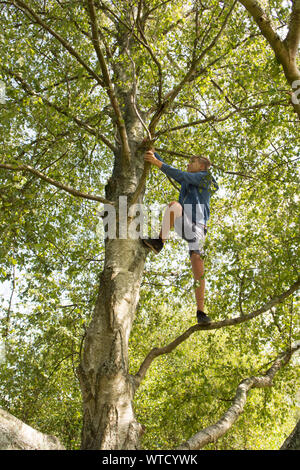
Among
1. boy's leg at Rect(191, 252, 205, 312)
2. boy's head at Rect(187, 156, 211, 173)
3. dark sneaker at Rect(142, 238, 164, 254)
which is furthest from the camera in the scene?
boy's head at Rect(187, 156, 211, 173)

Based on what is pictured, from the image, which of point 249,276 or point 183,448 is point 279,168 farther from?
point 183,448

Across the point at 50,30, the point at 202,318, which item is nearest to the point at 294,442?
the point at 202,318

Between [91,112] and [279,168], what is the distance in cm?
286

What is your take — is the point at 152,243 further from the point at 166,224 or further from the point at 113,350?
the point at 113,350

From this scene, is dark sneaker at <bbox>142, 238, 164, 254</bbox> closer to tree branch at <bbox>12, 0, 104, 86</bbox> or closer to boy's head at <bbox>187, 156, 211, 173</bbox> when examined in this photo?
boy's head at <bbox>187, 156, 211, 173</bbox>

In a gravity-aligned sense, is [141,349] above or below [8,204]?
below

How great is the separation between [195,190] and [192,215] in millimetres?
332

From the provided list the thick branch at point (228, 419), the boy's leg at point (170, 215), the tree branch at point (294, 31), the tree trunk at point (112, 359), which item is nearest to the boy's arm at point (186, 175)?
the boy's leg at point (170, 215)

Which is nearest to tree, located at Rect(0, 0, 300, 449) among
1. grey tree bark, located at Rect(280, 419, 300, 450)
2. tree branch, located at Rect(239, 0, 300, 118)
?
tree branch, located at Rect(239, 0, 300, 118)

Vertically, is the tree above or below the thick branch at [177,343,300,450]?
Answer: above

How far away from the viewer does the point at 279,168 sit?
5434 millimetres

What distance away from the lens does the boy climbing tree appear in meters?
4.37

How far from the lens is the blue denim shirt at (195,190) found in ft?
14.7
